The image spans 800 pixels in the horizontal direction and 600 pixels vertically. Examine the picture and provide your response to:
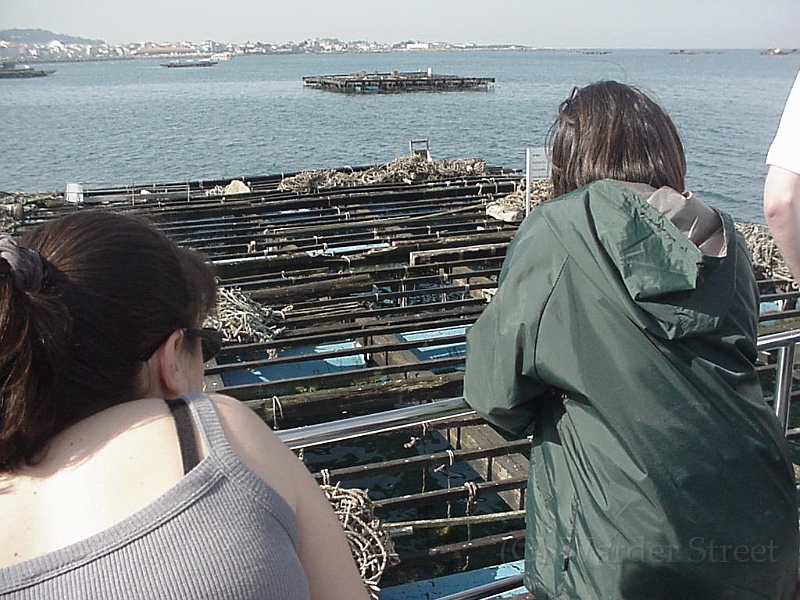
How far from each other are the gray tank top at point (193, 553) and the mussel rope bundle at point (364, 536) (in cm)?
244

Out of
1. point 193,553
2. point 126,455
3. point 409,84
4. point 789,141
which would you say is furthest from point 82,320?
point 409,84

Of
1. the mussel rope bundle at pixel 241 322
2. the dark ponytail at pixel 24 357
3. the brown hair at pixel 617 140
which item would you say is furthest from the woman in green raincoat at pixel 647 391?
the mussel rope bundle at pixel 241 322

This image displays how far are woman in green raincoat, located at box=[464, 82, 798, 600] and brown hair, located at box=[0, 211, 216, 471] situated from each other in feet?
3.05

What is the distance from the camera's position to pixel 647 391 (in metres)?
1.89

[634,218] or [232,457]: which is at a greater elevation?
[634,218]

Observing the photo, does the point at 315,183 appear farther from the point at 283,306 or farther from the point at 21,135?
the point at 21,135

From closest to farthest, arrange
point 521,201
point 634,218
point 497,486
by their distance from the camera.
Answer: point 634,218, point 497,486, point 521,201

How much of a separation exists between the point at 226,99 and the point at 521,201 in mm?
71652

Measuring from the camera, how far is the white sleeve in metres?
3.00

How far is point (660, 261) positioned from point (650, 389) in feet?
1.07

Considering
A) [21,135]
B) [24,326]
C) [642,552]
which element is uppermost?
[24,326]

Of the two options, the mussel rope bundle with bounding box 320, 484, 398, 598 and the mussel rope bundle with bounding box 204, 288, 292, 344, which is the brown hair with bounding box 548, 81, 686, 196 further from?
the mussel rope bundle with bounding box 204, 288, 292, 344

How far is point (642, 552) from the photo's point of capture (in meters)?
1.93

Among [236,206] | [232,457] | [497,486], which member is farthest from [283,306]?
[232,457]
